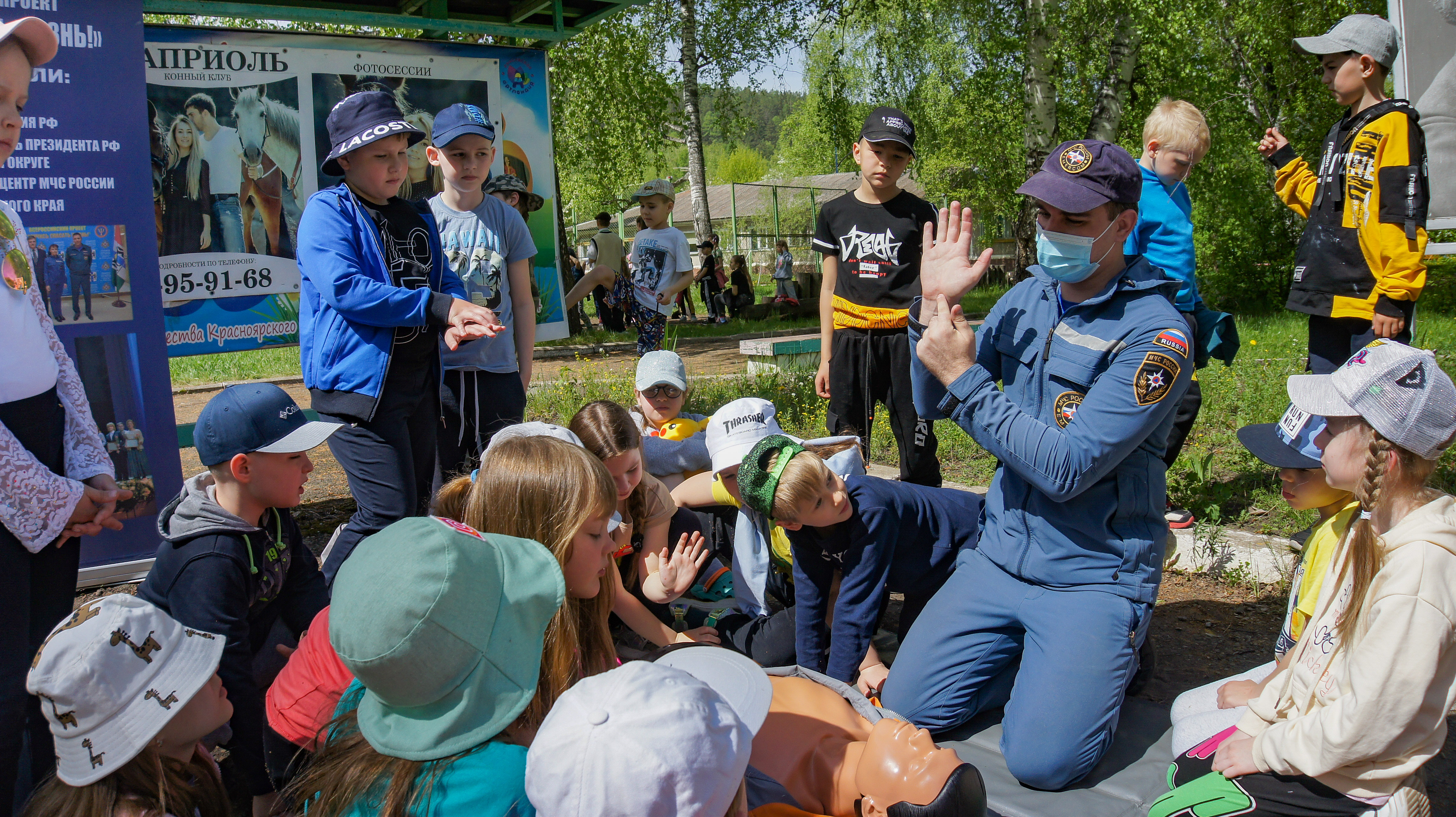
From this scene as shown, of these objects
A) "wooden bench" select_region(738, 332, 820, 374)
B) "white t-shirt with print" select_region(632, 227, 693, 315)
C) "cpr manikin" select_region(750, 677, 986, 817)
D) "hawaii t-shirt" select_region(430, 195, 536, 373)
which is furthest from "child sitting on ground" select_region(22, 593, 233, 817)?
"wooden bench" select_region(738, 332, 820, 374)

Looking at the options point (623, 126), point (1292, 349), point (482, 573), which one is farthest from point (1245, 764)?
point (623, 126)

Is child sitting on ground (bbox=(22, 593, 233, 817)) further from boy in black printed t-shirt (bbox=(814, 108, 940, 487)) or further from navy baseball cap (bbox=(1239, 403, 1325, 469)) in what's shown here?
boy in black printed t-shirt (bbox=(814, 108, 940, 487))

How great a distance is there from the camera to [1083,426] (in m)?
2.59

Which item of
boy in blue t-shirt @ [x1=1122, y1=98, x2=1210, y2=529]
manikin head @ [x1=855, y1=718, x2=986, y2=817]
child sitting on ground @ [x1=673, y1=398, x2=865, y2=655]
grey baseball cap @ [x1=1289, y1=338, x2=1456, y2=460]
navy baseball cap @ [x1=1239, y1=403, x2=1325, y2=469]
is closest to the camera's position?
manikin head @ [x1=855, y1=718, x2=986, y2=817]

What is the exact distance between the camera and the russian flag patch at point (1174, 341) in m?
2.59

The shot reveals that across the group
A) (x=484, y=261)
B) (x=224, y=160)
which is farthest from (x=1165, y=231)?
(x=224, y=160)

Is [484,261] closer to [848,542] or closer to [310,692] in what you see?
[848,542]

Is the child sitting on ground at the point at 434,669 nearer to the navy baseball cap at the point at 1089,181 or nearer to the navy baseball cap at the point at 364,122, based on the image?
the navy baseball cap at the point at 1089,181

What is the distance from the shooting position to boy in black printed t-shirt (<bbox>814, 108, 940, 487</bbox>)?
169 inches

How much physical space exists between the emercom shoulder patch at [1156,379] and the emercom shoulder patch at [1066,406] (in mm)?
209

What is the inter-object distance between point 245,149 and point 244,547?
3.53m

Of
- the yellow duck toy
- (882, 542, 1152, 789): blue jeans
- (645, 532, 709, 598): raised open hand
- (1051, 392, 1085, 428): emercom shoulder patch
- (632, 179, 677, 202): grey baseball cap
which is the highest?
(632, 179, 677, 202): grey baseball cap

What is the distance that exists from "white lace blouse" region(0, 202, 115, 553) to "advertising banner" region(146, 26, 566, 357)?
2661 millimetres

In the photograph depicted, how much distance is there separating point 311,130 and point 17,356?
3.64 metres
